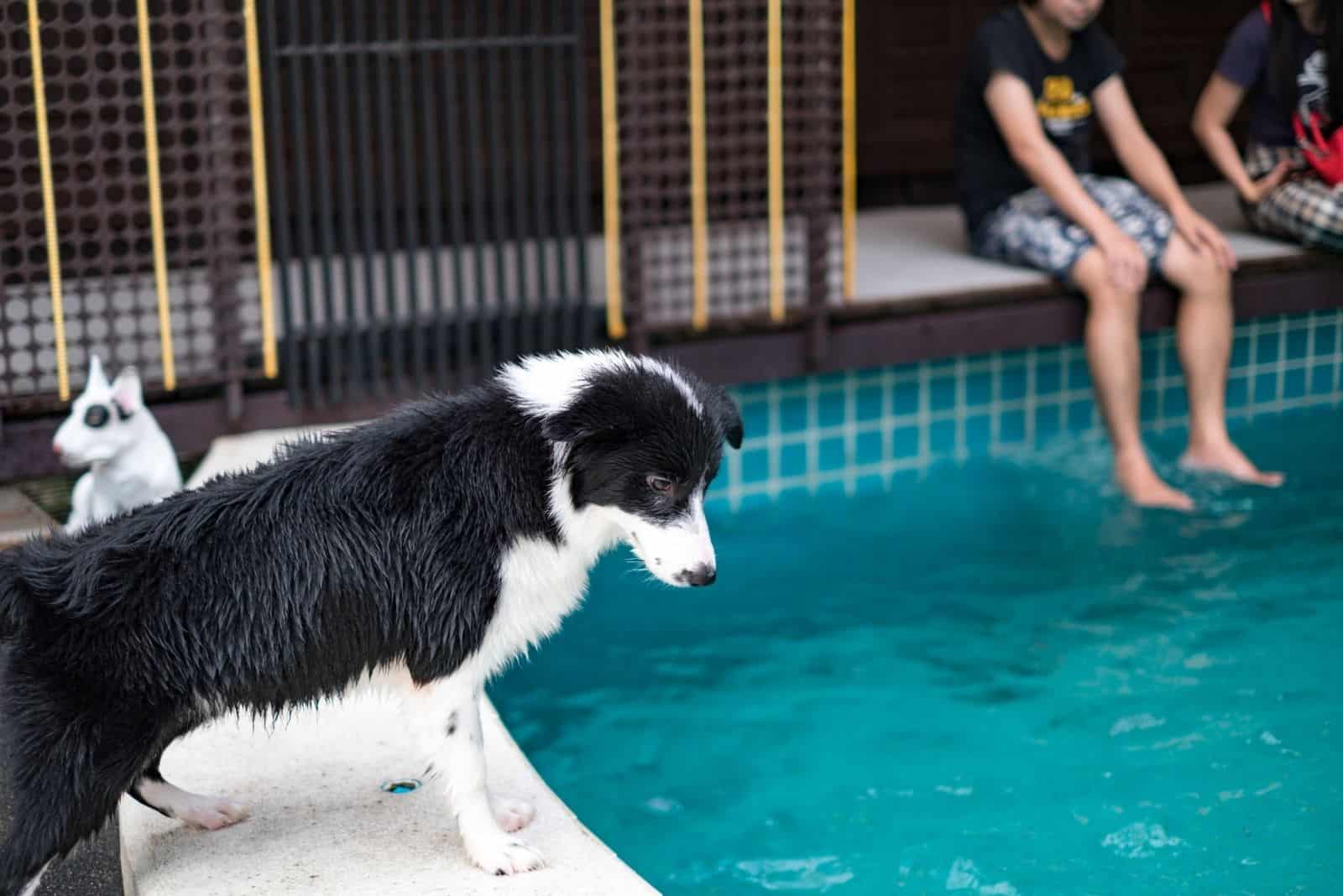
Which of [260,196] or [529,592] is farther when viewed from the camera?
[260,196]

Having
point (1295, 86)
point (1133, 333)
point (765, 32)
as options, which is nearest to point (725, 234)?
point (765, 32)

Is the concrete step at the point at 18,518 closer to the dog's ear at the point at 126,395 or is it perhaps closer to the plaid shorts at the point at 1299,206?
the dog's ear at the point at 126,395

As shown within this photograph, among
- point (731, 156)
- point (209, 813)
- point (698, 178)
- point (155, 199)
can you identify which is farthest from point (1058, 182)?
point (209, 813)

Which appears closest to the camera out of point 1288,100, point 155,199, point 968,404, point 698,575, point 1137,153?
point 698,575

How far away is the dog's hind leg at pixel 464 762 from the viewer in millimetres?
2332

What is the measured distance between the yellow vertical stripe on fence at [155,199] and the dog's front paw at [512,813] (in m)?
2.08

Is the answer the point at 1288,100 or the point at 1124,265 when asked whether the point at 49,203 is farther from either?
the point at 1288,100

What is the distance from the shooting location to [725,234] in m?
5.29

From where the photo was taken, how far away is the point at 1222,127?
220 inches

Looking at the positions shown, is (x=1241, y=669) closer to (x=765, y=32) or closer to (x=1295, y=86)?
(x=765, y=32)

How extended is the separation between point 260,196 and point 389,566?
2.15 metres

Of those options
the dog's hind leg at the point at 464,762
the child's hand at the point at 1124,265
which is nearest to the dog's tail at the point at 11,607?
Result: the dog's hind leg at the point at 464,762

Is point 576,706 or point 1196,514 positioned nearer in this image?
point 576,706

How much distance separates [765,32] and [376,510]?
2817 mm
